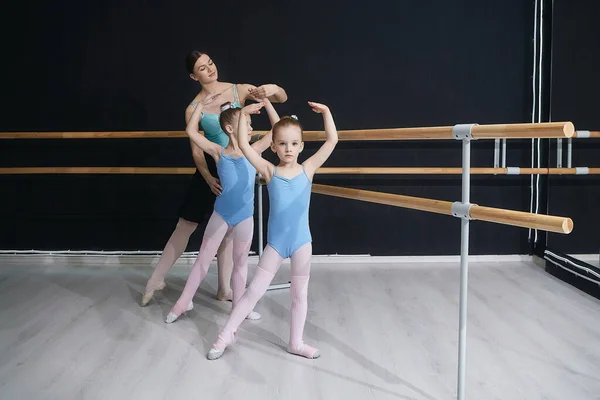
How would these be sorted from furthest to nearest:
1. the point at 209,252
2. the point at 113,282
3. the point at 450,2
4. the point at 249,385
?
the point at 450,2 → the point at 113,282 → the point at 209,252 → the point at 249,385

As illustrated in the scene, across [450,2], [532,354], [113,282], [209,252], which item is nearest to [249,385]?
[209,252]

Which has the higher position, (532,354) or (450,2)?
(450,2)

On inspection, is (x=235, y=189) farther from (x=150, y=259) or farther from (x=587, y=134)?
(x=587, y=134)

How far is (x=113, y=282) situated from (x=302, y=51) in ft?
6.11

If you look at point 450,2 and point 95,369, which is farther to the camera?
point 450,2

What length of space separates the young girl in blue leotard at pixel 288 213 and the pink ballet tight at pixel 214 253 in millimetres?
371

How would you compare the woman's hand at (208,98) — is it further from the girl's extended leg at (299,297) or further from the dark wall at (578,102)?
the dark wall at (578,102)

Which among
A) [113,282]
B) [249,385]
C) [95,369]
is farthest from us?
[113,282]

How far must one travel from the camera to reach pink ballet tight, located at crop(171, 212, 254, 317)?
108 inches

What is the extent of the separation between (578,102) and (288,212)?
208 centimetres

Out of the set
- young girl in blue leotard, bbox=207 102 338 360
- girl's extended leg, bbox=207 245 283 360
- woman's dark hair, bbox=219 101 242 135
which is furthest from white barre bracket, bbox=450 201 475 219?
woman's dark hair, bbox=219 101 242 135

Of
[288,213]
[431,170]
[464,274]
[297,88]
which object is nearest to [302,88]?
[297,88]

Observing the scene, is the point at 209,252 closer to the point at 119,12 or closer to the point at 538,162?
the point at 119,12

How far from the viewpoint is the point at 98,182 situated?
4.15 meters
